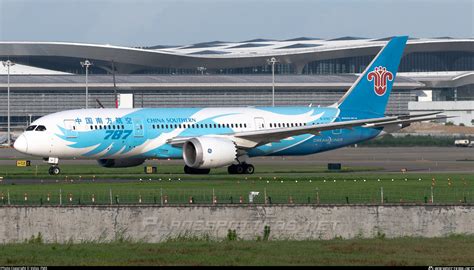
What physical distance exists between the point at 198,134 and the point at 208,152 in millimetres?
4325

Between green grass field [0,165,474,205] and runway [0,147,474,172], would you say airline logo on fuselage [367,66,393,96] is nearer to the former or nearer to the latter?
runway [0,147,474,172]

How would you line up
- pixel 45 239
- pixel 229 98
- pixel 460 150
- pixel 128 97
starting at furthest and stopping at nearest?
pixel 229 98 < pixel 128 97 < pixel 460 150 < pixel 45 239

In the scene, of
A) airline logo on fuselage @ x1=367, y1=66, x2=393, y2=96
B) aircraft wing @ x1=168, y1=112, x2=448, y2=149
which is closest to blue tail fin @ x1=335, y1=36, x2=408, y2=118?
airline logo on fuselage @ x1=367, y1=66, x2=393, y2=96

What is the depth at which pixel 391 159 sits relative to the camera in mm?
94500

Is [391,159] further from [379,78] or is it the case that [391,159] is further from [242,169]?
[242,169]

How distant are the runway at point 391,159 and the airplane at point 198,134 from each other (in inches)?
166

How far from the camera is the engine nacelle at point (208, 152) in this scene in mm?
71500

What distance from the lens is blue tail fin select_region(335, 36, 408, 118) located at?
80875 millimetres

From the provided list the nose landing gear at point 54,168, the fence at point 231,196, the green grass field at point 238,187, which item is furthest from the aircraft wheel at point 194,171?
the fence at point 231,196

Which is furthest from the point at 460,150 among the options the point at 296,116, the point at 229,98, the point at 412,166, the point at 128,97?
the point at 229,98

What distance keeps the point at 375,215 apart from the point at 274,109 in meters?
31.1

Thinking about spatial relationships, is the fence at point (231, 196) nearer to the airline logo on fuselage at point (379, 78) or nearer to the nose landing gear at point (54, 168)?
the nose landing gear at point (54, 168)

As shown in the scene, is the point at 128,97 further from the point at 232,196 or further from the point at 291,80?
the point at 232,196

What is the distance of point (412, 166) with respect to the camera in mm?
82312
